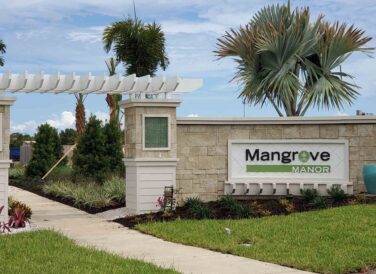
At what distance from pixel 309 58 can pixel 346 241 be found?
52.9ft

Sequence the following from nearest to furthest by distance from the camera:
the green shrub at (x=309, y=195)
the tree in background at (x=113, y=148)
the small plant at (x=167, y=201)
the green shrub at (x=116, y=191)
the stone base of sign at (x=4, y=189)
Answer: the stone base of sign at (x=4, y=189)
the small plant at (x=167, y=201)
the green shrub at (x=309, y=195)
the green shrub at (x=116, y=191)
the tree in background at (x=113, y=148)

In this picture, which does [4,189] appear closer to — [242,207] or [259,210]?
[242,207]

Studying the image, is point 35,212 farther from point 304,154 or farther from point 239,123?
point 304,154

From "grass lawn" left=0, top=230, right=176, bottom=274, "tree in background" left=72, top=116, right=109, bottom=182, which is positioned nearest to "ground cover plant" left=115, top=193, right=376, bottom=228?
"grass lawn" left=0, top=230, right=176, bottom=274

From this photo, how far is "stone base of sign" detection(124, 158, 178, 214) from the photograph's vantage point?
14875mm

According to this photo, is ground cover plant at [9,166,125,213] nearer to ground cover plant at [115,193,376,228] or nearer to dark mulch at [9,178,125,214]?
dark mulch at [9,178,125,214]

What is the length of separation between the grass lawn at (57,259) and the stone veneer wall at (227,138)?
5.21 m

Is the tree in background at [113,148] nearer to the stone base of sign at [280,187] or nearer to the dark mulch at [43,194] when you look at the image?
the dark mulch at [43,194]

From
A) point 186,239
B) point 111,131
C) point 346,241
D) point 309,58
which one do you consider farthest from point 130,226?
point 309,58

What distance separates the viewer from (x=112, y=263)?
867cm

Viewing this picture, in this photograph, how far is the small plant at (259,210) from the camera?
1406cm

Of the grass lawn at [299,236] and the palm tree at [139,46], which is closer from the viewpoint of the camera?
the grass lawn at [299,236]

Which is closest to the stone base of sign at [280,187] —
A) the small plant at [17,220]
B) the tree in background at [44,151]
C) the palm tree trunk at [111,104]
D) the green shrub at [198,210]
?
the green shrub at [198,210]

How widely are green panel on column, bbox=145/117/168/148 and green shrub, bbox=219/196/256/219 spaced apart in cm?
210
